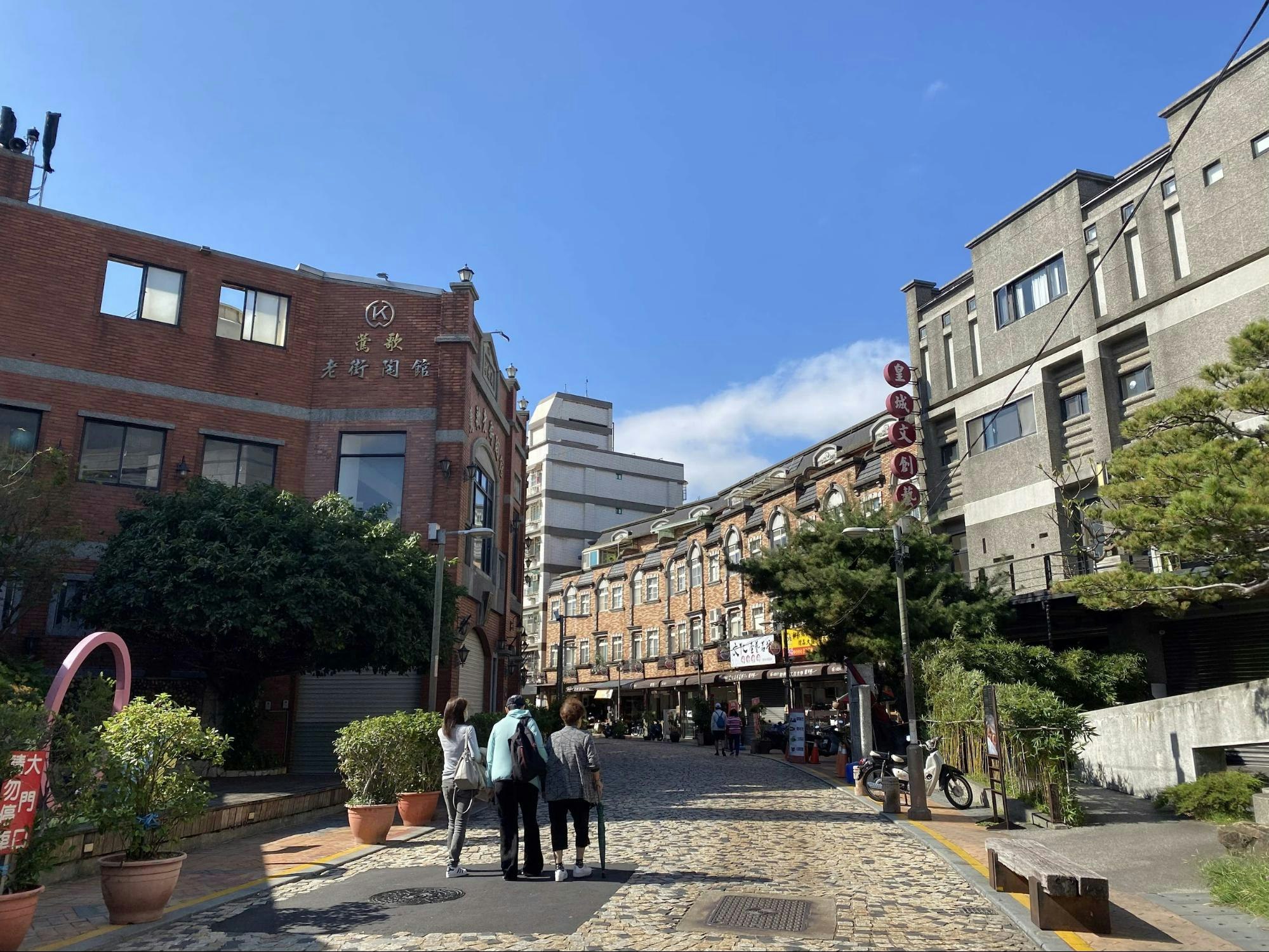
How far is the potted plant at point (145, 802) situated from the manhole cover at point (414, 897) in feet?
5.57

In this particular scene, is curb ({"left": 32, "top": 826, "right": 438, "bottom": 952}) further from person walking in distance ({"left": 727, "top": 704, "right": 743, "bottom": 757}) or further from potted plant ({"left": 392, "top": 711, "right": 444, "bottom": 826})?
person walking in distance ({"left": 727, "top": 704, "right": 743, "bottom": 757})

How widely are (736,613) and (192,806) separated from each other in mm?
36757

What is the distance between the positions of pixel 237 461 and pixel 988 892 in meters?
19.8

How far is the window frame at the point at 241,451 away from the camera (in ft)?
74.9

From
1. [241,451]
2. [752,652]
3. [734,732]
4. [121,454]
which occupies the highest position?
[241,451]

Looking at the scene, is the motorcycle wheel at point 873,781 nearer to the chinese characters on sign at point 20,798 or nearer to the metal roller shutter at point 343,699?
the metal roller shutter at point 343,699

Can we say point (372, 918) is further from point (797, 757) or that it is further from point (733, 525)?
point (733, 525)

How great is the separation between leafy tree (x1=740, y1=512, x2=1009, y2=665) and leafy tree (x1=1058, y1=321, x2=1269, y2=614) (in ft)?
24.1

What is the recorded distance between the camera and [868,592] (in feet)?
77.0

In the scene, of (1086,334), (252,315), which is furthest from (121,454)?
(1086,334)

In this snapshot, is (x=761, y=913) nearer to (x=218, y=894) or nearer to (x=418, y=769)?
(x=218, y=894)

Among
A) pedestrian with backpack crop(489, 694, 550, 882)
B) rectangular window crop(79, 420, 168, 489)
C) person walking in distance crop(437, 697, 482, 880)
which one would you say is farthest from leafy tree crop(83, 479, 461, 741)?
pedestrian with backpack crop(489, 694, 550, 882)

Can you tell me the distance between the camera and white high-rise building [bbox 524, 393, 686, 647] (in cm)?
7131

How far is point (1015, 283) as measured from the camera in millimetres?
28453
